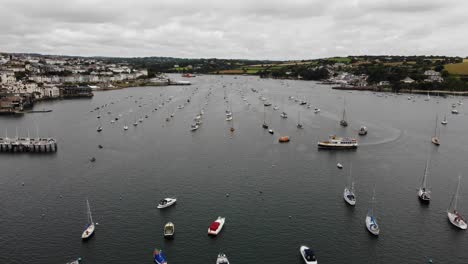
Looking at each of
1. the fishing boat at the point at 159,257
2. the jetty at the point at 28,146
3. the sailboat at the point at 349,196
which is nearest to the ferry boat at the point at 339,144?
the sailboat at the point at 349,196

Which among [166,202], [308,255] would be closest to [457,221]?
[308,255]

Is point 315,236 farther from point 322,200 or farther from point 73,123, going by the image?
point 73,123

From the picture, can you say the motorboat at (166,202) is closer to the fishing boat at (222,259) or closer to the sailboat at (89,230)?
the sailboat at (89,230)

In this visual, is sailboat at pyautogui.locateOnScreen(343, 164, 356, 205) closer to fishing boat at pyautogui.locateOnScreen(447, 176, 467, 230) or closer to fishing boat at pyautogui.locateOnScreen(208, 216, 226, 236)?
fishing boat at pyautogui.locateOnScreen(447, 176, 467, 230)

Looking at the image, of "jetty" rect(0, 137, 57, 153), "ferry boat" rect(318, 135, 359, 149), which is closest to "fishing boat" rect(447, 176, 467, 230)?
"ferry boat" rect(318, 135, 359, 149)

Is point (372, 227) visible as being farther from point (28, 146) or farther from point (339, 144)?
point (28, 146)
